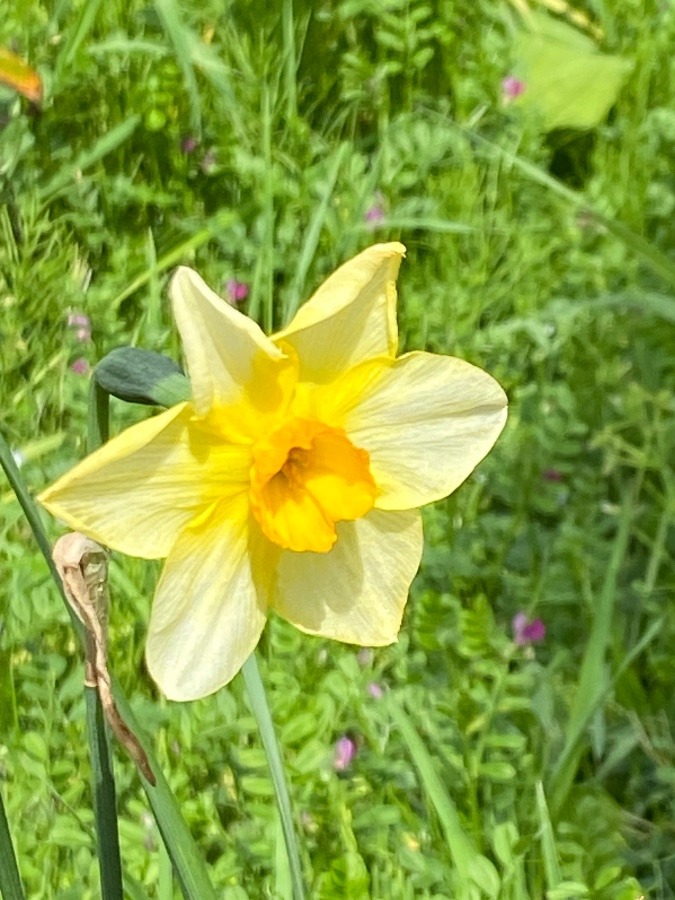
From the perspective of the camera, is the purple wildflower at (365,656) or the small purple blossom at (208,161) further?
the small purple blossom at (208,161)

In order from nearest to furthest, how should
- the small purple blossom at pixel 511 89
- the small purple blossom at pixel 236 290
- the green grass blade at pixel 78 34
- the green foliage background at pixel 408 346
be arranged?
the green foliage background at pixel 408 346 → the small purple blossom at pixel 236 290 → the green grass blade at pixel 78 34 → the small purple blossom at pixel 511 89

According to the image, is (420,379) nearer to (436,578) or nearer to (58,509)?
(58,509)

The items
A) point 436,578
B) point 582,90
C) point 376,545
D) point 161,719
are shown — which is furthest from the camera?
point 582,90

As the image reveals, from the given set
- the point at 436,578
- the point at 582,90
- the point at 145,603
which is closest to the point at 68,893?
the point at 145,603

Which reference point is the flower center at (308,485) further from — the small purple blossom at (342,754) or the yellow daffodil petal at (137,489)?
the small purple blossom at (342,754)

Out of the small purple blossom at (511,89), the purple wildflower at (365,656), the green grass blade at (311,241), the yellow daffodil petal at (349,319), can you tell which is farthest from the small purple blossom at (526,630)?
the small purple blossom at (511,89)

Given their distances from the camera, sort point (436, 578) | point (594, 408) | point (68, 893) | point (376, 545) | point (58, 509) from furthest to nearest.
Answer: point (594, 408)
point (436, 578)
point (68, 893)
point (376, 545)
point (58, 509)

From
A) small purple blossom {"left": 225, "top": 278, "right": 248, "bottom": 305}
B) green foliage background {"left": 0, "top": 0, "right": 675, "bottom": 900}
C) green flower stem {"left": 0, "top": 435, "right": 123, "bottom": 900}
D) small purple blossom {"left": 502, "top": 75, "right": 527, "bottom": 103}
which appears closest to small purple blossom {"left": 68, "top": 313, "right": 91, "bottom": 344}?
green foliage background {"left": 0, "top": 0, "right": 675, "bottom": 900}

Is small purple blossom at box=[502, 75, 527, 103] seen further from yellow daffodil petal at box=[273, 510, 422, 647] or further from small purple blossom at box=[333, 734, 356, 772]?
yellow daffodil petal at box=[273, 510, 422, 647]
